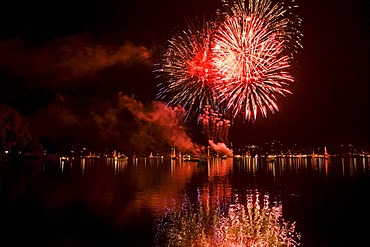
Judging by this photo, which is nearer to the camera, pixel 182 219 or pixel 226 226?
pixel 226 226

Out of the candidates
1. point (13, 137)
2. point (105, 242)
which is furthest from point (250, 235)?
point (13, 137)

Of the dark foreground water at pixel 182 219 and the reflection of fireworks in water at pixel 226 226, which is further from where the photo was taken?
the dark foreground water at pixel 182 219

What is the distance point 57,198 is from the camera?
1116 inches

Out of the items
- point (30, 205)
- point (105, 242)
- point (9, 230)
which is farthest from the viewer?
point (30, 205)

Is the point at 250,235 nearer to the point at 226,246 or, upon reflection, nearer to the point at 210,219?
the point at 226,246

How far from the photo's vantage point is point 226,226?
1798 centimetres

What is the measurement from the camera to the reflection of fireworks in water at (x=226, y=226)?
49.9 feet

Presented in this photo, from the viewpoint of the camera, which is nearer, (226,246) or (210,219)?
(226,246)

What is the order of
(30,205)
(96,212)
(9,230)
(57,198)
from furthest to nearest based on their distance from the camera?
1. (57,198)
2. (30,205)
3. (96,212)
4. (9,230)

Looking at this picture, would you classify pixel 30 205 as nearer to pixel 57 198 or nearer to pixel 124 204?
pixel 57 198

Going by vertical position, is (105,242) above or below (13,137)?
below

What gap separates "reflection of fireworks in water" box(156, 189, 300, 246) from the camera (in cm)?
1520

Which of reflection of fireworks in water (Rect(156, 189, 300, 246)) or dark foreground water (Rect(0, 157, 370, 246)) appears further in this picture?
dark foreground water (Rect(0, 157, 370, 246))

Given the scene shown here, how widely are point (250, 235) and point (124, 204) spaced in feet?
38.6
